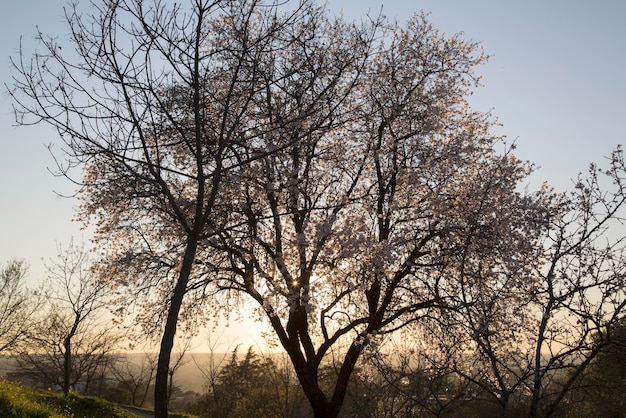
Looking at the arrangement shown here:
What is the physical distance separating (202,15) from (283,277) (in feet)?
24.5

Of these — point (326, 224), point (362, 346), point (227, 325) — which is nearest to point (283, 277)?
point (326, 224)

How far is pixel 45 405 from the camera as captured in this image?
10.7 metres

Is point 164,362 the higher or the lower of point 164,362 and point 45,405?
the higher

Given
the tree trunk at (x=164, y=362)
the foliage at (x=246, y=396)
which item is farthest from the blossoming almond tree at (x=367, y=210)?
the foliage at (x=246, y=396)

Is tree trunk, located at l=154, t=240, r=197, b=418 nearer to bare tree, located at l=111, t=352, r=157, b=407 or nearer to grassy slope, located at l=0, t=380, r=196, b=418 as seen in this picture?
grassy slope, located at l=0, t=380, r=196, b=418

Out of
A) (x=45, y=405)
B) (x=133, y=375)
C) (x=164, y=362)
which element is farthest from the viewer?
(x=133, y=375)

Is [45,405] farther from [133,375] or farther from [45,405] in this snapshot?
[133,375]

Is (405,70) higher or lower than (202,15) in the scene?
higher

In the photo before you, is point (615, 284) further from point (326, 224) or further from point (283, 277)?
point (283, 277)

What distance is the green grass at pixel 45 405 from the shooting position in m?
8.43

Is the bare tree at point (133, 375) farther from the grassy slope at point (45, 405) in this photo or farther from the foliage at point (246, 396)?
the grassy slope at point (45, 405)

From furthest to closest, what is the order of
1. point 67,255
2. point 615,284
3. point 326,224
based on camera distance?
point 67,255 → point 326,224 → point 615,284

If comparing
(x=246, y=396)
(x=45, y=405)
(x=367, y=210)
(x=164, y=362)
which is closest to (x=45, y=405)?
(x=45, y=405)

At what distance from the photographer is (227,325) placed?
1798cm
